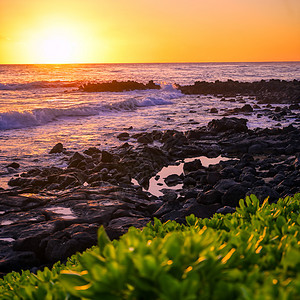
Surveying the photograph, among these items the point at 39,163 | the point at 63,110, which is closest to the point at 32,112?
the point at 63,110

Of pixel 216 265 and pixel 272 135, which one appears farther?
pixel 272 135

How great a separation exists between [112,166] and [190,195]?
344cm

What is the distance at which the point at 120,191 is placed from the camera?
9281 millimetres

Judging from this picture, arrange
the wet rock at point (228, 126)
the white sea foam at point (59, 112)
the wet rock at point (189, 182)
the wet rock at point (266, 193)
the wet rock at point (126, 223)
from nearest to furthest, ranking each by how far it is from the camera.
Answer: the wet rock at point (126, 223) → the wet rock at point (266, 193) → the wet rock at point (189, 182) → the wet rock at point (228, 126) → the white sea foam at point (59, 112)

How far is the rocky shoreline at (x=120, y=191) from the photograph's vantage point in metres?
6.27

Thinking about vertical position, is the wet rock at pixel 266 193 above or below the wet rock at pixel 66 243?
above

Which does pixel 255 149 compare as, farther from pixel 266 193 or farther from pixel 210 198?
pixel 210 198

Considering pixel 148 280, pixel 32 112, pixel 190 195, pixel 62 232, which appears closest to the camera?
pixel 148 280

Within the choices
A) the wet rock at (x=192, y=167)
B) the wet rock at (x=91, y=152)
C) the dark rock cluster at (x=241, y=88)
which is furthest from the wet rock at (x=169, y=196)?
the dark rock cluster at (x=241, y=88)

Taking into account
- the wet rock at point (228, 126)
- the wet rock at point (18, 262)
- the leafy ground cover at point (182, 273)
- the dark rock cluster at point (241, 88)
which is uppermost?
the dark rock cluster at point (241, 88)

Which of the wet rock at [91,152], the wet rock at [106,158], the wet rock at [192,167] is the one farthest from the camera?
the wet rock at [91,152]

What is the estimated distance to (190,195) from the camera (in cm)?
895

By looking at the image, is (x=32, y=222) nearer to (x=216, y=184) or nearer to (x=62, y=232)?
(x=62, y=232)

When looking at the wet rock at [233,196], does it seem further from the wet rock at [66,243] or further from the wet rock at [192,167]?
the wet rock at [192,167]
